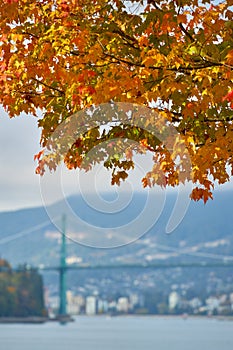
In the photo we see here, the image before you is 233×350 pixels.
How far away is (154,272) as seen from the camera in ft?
598

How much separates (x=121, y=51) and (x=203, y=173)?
166 cm

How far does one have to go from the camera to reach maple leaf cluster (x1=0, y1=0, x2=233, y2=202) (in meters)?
9.29

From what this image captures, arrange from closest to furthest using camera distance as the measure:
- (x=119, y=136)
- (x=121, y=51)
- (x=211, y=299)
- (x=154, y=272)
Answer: (x=121, y=51), (x=119, y=136), (x=211, y=299), (x=154, y=272)

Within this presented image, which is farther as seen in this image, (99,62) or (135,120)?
(135,120)

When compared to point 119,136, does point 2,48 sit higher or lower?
higher

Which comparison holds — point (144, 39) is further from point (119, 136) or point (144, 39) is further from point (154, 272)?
point (154, 272)

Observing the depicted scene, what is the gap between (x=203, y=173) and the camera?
10.3 metres

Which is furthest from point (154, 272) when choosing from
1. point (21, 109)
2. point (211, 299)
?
point (21, 109)

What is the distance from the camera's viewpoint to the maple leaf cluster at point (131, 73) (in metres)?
9.29

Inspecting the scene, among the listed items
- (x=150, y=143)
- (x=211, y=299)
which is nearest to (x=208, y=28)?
(x=150, y=143)

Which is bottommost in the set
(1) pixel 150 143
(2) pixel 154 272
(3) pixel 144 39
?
(1) pixel 150 143

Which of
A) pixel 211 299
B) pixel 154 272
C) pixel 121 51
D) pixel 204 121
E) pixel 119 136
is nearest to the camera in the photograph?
pixel 121 51

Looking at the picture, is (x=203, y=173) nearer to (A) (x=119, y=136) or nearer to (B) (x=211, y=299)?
(A) (x=119, y=136)

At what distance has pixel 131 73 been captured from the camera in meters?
9.53
